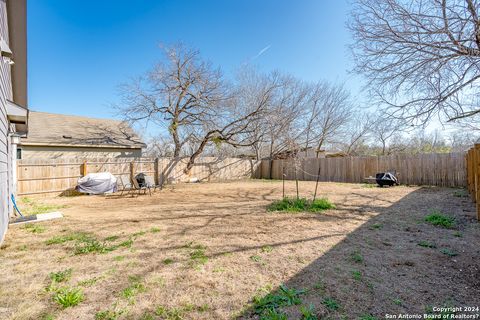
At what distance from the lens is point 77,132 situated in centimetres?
1266

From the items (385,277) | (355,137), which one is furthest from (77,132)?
(355,137)

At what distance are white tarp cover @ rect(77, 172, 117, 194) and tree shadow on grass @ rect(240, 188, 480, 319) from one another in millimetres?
9038

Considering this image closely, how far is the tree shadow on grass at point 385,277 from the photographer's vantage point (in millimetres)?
1815

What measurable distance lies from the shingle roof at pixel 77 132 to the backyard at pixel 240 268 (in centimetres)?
851

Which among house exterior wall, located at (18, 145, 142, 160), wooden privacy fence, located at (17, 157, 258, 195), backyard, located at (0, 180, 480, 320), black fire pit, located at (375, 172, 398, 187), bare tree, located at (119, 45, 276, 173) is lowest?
backyard, located at (0, 180, 480, 320)

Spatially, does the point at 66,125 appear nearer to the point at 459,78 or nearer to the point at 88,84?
the point at 88,84

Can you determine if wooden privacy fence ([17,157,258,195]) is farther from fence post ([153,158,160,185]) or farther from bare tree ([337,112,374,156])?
bare tree ([337,112,374,156])

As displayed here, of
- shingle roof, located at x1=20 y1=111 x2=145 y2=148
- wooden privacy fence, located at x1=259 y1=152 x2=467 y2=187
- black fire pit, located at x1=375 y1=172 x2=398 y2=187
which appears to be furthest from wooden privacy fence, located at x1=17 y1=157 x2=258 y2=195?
black fire pit, located at x1=375 y1=172 x2=398 y2=187

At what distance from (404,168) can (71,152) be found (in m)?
16.4

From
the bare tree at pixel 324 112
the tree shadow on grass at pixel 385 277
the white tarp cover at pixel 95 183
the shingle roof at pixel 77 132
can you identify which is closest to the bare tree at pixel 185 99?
the shingle roof at pixel 77 132

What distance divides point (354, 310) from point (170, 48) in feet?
46.0

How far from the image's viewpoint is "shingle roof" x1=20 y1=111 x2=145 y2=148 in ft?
36.5

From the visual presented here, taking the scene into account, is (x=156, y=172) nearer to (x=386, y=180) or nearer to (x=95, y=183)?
(x=95, y=183)

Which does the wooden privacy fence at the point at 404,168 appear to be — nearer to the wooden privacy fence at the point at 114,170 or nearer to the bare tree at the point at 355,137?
the wooden privacy fence at the point at 114,170
